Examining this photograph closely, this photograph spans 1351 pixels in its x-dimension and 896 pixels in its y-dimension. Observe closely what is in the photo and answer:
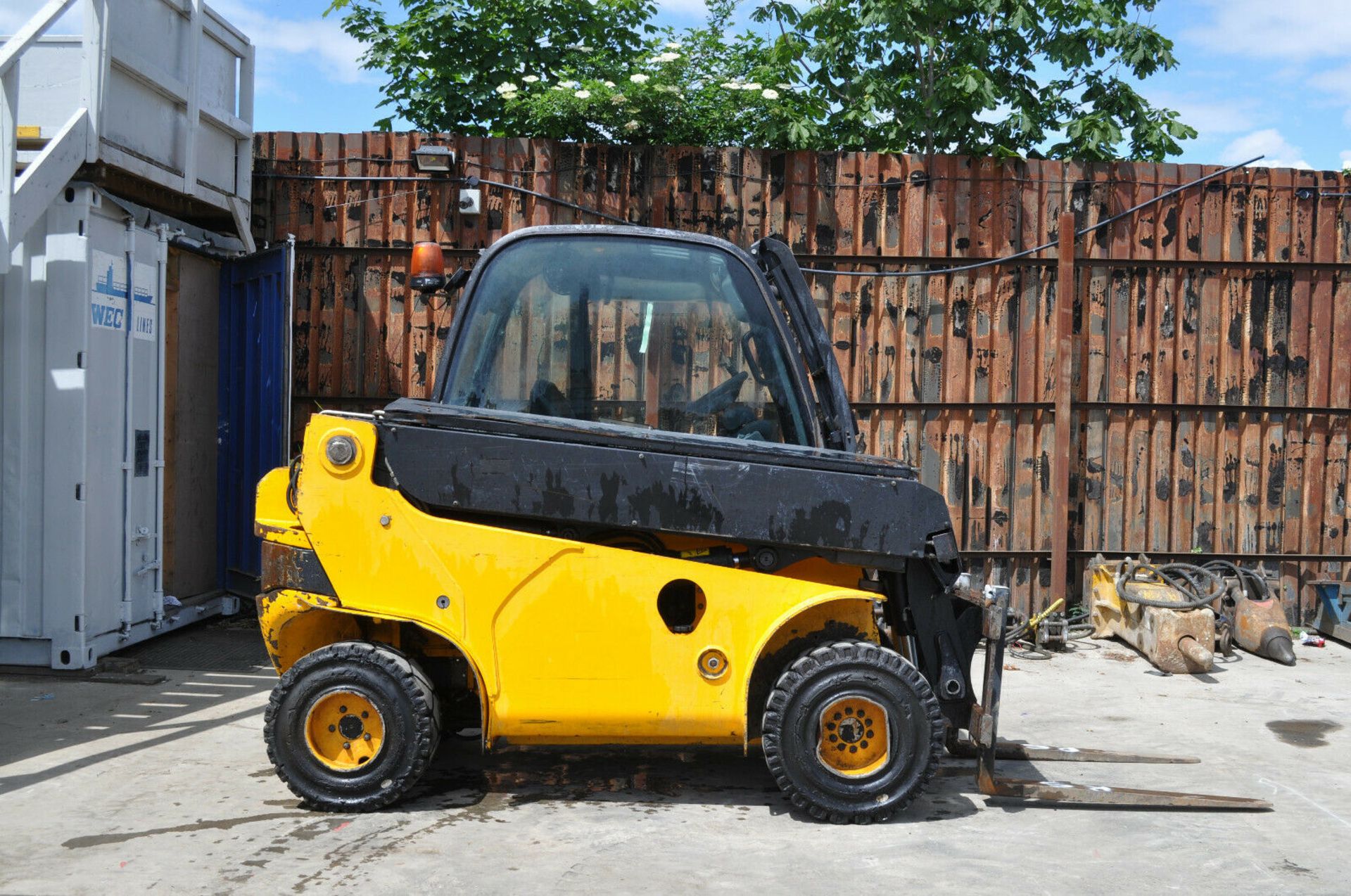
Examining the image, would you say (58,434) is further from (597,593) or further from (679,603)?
(679,603)

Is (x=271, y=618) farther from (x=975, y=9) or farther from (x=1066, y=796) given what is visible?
(x=975, y=9)

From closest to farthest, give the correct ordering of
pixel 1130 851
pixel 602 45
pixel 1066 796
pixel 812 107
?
pixel 1130 851 → pixel 1066 796 → pixel 812 107 → pixel 602 45

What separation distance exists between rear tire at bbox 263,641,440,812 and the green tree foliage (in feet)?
27.0

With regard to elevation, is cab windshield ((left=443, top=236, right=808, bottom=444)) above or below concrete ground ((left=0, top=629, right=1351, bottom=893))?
above

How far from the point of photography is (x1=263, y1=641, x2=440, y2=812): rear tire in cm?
452

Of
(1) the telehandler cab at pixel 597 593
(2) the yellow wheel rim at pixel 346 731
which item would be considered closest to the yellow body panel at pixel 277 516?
(1) the telehandler cab at pixel 597 593

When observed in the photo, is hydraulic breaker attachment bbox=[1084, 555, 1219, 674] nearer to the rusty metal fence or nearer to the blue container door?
the rusty metal fence

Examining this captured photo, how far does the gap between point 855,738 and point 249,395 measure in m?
5.89

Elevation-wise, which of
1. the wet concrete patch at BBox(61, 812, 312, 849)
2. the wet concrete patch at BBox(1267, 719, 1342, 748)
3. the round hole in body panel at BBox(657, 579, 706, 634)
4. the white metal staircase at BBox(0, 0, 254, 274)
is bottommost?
the wet concrete patch at BBox(1267, 719, 1342, 748)

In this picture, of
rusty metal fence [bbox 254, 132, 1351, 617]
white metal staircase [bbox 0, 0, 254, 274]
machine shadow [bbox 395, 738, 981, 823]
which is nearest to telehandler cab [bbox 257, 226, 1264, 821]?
machine shadow [bbox 395, 738, 981, 823]

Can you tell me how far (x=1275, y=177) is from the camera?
8883 mm

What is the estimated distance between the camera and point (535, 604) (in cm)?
448

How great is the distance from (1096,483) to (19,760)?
739 centimetres

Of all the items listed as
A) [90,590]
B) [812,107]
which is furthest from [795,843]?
[812,107]
